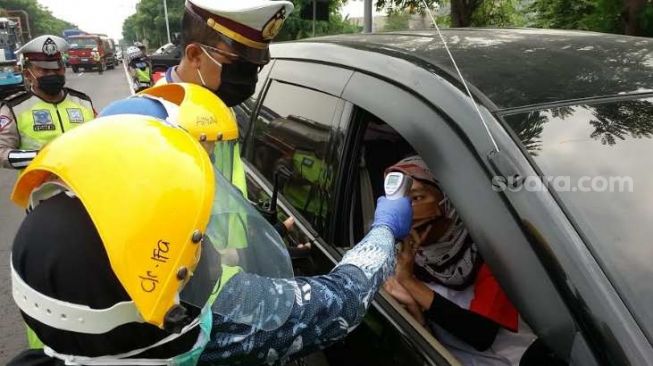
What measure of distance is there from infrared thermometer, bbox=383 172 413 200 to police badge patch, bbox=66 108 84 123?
121 inches

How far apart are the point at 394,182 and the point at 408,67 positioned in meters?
0.33

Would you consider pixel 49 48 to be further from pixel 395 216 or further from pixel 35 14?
pixel 35 14

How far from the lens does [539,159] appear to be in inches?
48.4

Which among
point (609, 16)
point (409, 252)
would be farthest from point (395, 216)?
point (609, 16)

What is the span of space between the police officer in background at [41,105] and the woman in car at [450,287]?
2792 mm

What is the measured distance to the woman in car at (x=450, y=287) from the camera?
1.63 meters

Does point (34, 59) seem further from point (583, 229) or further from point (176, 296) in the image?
point (583, 229)

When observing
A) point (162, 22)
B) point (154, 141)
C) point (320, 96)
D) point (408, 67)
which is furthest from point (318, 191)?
point (162, 22)

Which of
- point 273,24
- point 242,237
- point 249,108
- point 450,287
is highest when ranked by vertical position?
point 273,24

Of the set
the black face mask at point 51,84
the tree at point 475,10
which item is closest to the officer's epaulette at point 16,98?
the black face mask at point 51,84

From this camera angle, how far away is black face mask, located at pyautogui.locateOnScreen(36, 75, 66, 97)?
12.7 feet

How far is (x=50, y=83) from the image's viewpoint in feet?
12.8

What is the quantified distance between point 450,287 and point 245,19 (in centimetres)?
115

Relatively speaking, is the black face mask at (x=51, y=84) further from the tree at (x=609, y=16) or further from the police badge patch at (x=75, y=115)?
the tree at (x=609, y=16)
